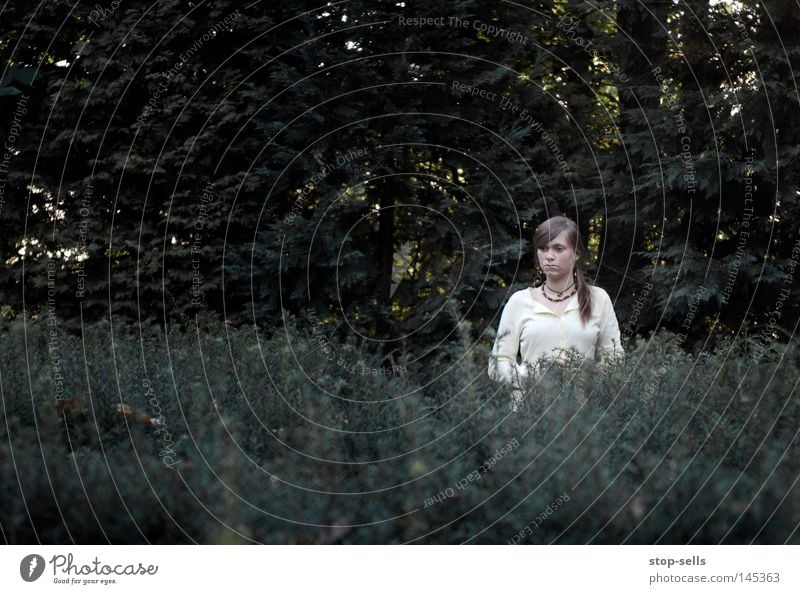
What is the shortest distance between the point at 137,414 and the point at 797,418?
2920mm

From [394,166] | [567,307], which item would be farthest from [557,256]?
[394,166]

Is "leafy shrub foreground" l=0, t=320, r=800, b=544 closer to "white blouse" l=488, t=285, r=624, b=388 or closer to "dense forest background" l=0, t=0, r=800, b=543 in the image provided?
"white blouse" l=488, t=285, r=624, b=388

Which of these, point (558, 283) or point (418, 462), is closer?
point (418, 462)

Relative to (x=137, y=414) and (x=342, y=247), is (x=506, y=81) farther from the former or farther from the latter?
(x=137, y=414)

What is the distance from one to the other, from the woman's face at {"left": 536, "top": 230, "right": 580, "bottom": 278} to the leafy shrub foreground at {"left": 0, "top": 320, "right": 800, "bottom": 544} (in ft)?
7.25

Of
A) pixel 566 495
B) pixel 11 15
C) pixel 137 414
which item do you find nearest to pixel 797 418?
pixel 566 495

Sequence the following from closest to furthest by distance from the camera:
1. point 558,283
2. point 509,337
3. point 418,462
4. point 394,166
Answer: point 418,462
point 509,337
point 558,283
point 394,166

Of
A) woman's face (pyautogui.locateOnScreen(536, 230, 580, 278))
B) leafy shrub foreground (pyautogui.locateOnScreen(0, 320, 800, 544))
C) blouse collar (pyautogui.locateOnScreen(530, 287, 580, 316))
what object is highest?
woman's face (pyautogui.locateOnScreen(536, 230, 580, 278))

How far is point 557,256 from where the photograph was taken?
634cm

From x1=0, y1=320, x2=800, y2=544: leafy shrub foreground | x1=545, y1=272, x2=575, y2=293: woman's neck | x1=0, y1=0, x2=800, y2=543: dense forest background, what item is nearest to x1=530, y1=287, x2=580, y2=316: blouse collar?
x1=545, y1=272, x2=575, y2=293: woman's neck

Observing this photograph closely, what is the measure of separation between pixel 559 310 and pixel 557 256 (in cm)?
41

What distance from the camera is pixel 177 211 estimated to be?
10852 millimetres

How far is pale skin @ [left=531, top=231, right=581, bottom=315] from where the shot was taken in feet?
20.8

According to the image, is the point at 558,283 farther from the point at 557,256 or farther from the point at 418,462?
the point at 418,462
